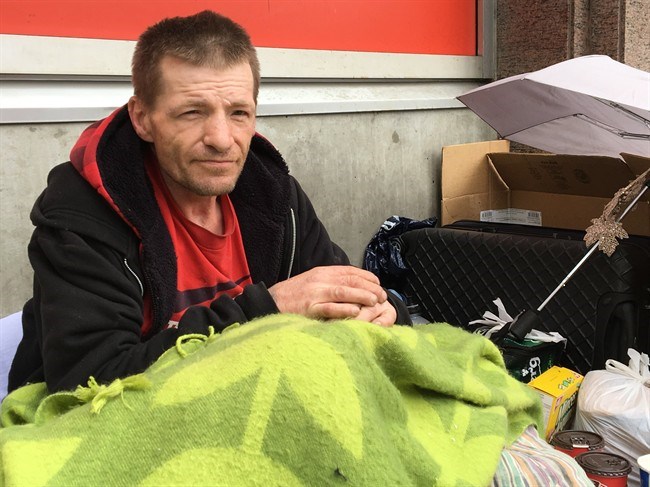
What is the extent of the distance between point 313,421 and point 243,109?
1102 millimetres

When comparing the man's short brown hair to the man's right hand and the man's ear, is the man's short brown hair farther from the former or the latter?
the man's right hand

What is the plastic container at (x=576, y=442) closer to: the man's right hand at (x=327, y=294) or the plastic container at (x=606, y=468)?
the plastic container at (x=606, y=468)

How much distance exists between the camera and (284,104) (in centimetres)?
339

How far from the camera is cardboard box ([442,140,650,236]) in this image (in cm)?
334

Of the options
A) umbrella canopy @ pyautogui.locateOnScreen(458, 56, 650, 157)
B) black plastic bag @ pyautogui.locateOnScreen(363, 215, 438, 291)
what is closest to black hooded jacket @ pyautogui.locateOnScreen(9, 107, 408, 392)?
umbrella canopy @ pyautogui.locateOnScreen(458, 56, 650, 157)

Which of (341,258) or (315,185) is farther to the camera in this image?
(315,185)

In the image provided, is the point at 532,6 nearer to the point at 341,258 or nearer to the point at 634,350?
the point at 634,350

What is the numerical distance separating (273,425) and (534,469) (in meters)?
0.59

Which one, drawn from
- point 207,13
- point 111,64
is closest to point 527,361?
point 207,13

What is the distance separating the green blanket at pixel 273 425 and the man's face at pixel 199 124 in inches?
28.1

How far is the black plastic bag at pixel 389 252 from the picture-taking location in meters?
3.58

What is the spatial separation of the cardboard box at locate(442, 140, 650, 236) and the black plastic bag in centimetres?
31

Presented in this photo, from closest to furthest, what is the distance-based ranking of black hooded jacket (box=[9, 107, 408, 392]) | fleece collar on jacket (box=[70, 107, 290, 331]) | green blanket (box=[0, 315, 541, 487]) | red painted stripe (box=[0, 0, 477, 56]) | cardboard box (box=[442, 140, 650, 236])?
1. green blanket (box=[0, 315, 541, 487])
2. black hooded jacket (box=[9, 107, 408, 392])
3. fleece collar on jacket (box=[70, 107, 290, 331])
4. red painted stripe (box=[0, 0, 477, 56])
5. cardboard box (box=[442, 140, 650, 236])

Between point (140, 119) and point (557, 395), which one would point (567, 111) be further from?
point (140, 119)
